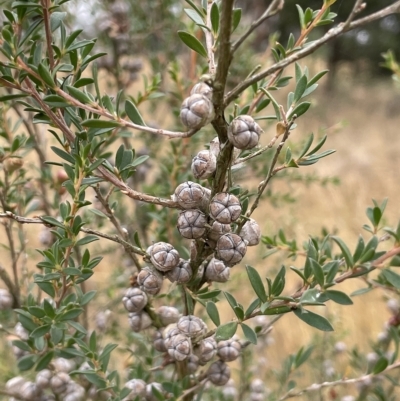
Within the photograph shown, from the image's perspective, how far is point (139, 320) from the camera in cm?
78

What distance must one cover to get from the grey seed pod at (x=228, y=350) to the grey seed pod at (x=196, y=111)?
0.44m

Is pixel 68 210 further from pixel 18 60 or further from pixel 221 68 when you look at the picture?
pixel 221 68

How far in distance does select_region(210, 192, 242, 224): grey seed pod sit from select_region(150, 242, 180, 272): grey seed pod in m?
0.11

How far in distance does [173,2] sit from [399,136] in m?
7.27

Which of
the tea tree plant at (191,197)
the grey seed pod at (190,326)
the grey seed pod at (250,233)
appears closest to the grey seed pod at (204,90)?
the tea tree plant at (191,197)

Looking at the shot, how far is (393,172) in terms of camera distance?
658cm

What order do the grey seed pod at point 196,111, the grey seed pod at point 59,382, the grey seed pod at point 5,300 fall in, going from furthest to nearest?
the grey seed pod at point 5,300, the grey seed pod at point 59,382, the grey seed pod at point 196,111

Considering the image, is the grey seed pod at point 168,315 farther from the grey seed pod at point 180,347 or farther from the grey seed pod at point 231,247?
the grey seed pod at point 231,247

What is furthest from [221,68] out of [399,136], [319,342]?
[399,136]

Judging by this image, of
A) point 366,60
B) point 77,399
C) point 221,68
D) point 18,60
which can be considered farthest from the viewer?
point 366,60

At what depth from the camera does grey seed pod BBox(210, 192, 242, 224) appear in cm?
56

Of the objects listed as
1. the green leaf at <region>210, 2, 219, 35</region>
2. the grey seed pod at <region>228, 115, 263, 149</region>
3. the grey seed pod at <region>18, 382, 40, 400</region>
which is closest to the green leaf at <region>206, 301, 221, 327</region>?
the grey seed pod at <region>228, 115, 263, 149</region>

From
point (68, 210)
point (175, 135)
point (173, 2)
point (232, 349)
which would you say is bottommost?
point (232, 349)

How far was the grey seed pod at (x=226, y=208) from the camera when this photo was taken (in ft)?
1.85
